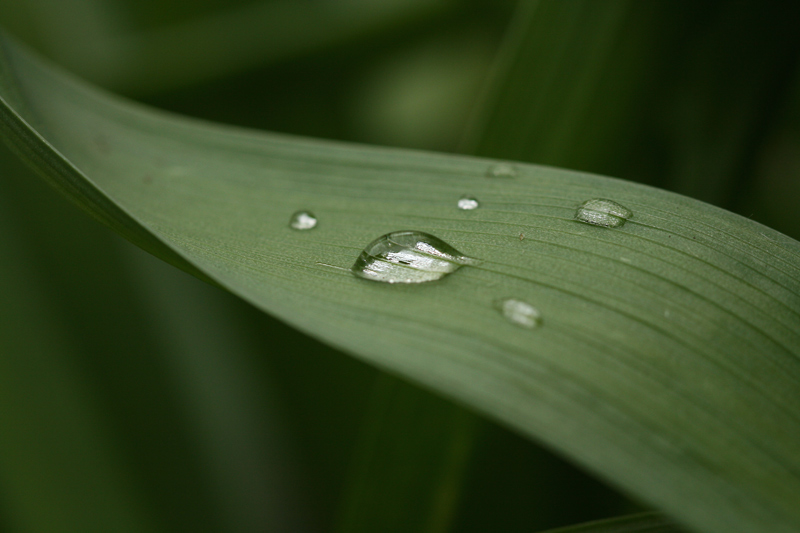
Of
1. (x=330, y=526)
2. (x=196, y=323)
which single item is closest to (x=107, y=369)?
(x=196, y=323)

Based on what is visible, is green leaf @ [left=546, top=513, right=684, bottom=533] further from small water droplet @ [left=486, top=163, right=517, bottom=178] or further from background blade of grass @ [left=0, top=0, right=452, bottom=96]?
background blade of grass @ [left=0, top=0, right=452, bottom=96]

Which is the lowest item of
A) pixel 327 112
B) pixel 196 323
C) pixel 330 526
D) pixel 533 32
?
pixel 330 526

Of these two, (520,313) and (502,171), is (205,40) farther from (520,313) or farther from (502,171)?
(520,313)

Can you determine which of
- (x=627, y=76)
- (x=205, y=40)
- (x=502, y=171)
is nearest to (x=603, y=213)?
(x=502, y=171)

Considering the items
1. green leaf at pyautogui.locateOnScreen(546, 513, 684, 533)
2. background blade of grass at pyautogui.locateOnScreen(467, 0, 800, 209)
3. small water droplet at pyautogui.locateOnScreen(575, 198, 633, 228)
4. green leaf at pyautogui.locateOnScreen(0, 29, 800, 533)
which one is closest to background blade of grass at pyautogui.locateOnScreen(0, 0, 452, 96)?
background blade of grass at pyautogui.locateOnScreen(467, 0, 800, 209)

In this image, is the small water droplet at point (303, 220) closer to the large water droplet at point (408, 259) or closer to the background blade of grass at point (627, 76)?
the large water droplet at point (408, 259)

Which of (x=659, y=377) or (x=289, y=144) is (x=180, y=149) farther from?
(x=659, y=377)
